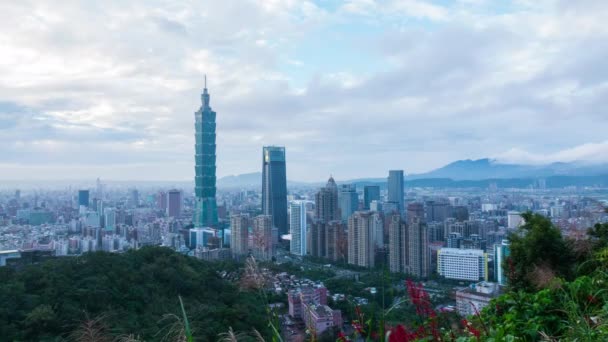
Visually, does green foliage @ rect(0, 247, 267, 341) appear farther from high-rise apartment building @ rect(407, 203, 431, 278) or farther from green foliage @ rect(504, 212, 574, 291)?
high-rise apartment building @ rect(407, 203, 431, 278)

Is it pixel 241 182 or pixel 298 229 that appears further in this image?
pixel 241 182

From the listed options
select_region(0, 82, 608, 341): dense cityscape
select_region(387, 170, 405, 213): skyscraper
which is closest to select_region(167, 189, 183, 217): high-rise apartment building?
select_region(0, 82, 608, 341): dense cityscape

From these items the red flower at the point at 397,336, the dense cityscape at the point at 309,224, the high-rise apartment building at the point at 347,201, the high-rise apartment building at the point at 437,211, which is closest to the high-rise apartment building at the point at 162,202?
the dense cityscape at the point at 309,224

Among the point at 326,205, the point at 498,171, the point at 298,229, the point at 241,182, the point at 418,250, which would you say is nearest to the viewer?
the point at 418,250

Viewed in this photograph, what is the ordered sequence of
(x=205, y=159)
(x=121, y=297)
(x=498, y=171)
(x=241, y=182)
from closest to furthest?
1. (x=121, y=297)
2. (x=205, y=159)
3. (x=498, y=171)
4. (x=241, y=182)

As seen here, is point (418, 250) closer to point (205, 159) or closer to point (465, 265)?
point (465, 265)

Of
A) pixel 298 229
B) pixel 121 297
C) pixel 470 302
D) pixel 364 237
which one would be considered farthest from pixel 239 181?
pixel 470 302

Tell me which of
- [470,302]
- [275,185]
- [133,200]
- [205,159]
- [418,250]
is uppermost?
[205,159]
